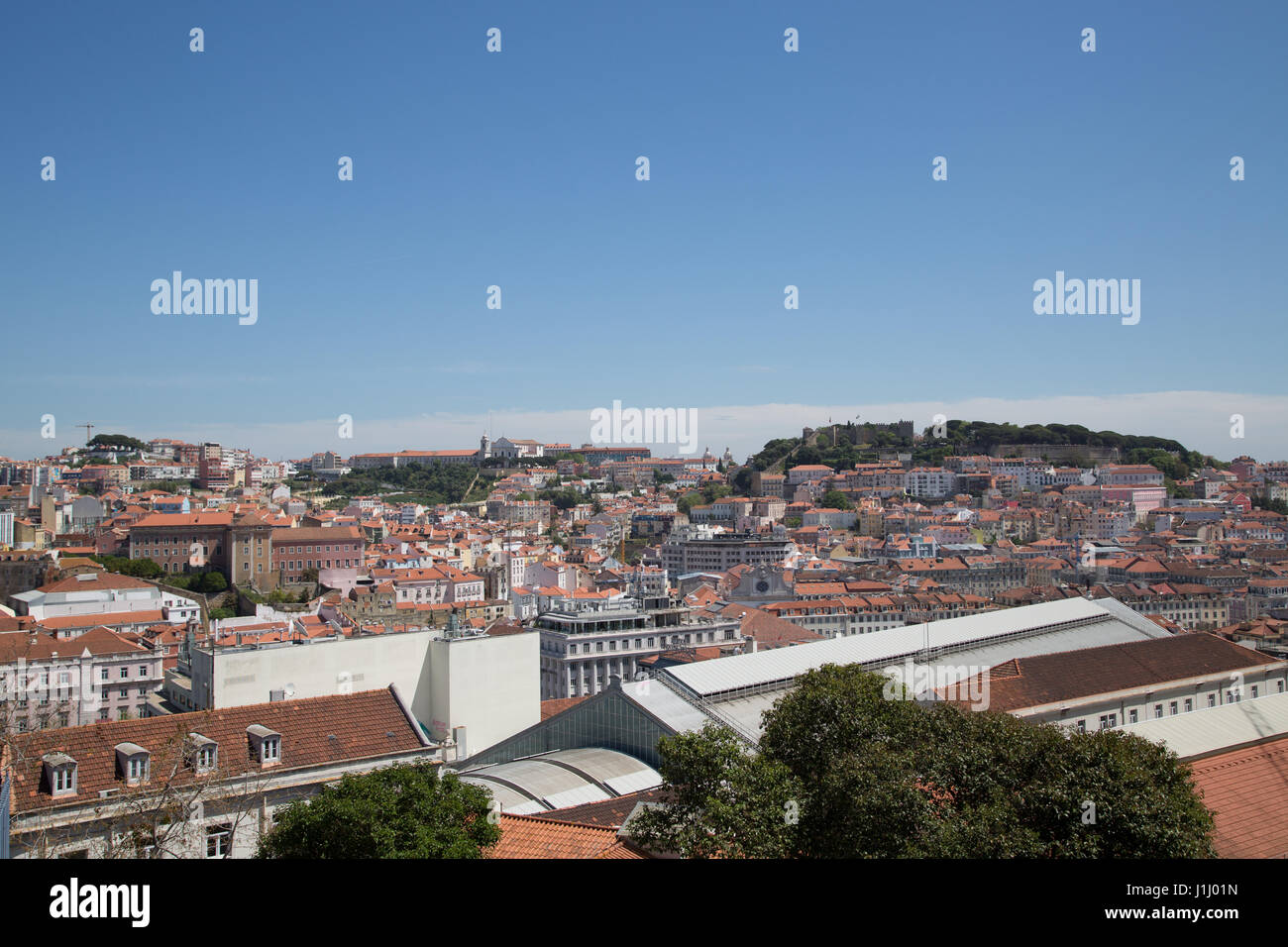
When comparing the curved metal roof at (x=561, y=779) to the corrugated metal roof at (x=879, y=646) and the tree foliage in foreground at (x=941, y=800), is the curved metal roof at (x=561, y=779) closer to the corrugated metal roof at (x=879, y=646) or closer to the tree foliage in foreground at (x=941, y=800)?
A: the corrugated metal roof at (x=879, y=646)

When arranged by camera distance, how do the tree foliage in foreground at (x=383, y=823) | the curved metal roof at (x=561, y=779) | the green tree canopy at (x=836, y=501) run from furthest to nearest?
1. the green tree canopy at (x=836, y=501)
2. the curved metal roof at (x=561, y=779)
3. the tree foliage in foreground at (x=383, y=823)

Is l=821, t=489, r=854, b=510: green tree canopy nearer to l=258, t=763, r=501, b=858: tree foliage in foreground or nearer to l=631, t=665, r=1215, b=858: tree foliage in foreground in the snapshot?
l=631, t=665, r=1215, b=858: tree foliage in foreground

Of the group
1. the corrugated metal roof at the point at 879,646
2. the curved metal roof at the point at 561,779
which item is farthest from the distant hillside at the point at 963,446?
the curved metal roof at the point at 561,779

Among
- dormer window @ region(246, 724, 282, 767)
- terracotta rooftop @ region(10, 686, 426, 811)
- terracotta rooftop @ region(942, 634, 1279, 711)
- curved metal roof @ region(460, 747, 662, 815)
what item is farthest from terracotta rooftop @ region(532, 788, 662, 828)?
terracotta rooftop @ region(942, 634, 1279, 711)

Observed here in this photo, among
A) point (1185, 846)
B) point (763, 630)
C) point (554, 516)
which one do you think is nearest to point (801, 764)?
point (1185, 846)

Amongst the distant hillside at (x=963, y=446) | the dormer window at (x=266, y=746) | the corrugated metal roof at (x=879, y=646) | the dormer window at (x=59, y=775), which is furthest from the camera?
the distant hillside at (x=963, y=446)

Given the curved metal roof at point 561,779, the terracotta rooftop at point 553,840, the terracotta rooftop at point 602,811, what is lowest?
the curved metal roof at point 561,779
